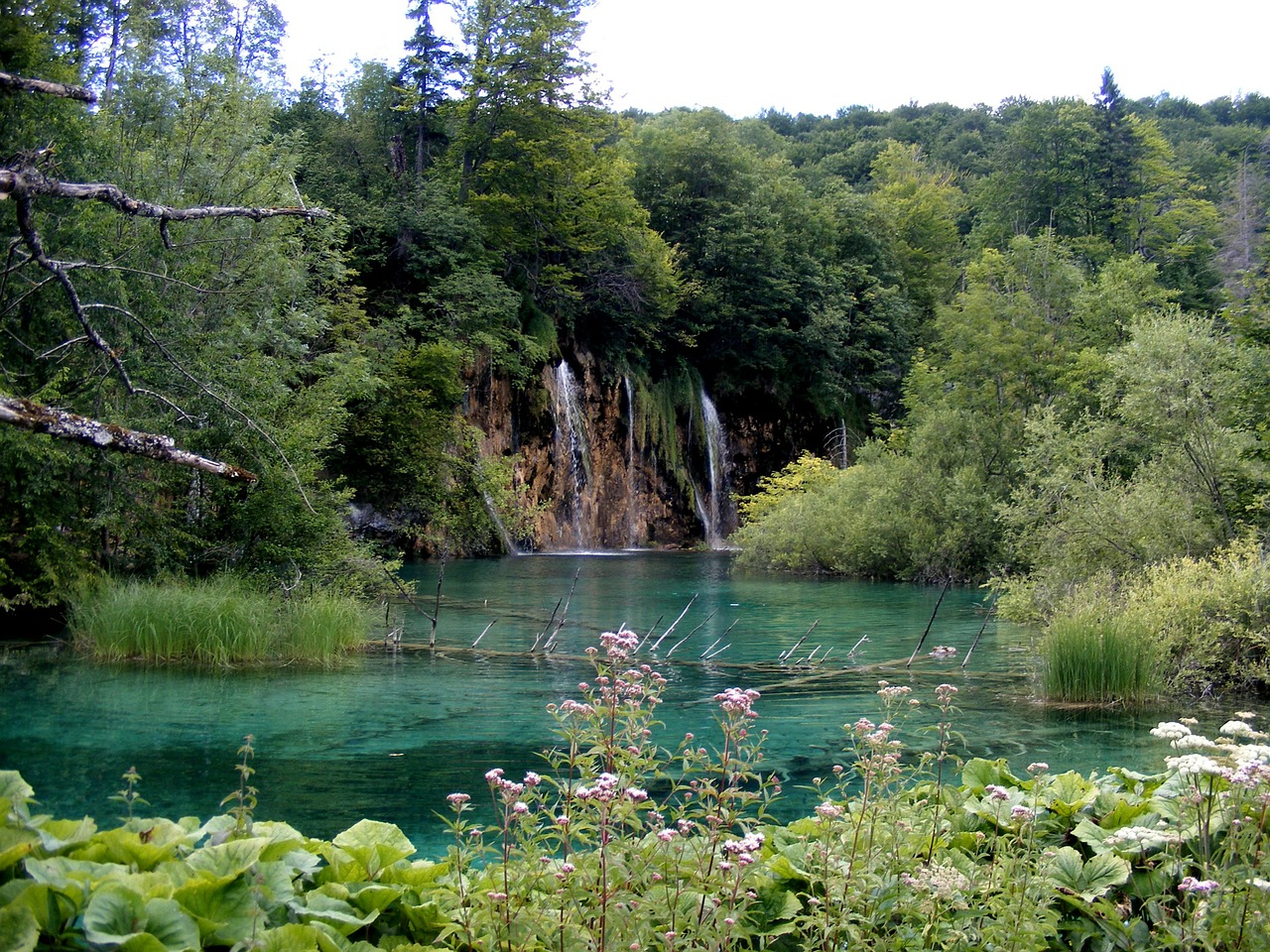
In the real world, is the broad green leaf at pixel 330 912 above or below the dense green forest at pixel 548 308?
below

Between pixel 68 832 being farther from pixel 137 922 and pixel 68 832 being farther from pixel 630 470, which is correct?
pixel 630 470

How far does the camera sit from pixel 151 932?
9.75 feet

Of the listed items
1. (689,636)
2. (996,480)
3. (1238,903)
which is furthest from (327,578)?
(996,480)

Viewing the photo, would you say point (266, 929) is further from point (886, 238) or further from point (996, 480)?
point (886, 238)

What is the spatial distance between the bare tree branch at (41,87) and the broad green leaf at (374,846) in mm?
2652

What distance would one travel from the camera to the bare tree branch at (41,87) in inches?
133

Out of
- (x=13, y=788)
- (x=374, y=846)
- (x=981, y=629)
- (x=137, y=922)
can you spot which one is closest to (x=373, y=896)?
(x=374, y=846)

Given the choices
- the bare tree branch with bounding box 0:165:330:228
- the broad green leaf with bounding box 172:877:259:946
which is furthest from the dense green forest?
the broad green leaf with bounding box 172:877:259:946

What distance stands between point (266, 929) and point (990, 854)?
2851 mm

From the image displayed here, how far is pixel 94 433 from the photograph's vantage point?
3.07 metres

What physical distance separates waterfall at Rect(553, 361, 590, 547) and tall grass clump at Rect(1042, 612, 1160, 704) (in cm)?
2663

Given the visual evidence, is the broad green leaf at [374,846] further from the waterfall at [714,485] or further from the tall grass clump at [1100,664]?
the waterfall at [714,485]

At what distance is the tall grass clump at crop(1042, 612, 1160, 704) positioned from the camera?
10969 mm

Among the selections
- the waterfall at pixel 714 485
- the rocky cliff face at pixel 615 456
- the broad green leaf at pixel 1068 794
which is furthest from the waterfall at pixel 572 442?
the broad green leaf at pixel 1068 794
